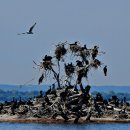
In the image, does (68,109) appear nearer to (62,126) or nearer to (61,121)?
(61,121)

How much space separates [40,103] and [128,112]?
9888 millimetres

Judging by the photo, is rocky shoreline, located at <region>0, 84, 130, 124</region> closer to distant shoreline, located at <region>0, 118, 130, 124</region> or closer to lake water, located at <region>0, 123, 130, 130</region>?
distant shoreline, located at <region>0, 118, 130, 124</region>

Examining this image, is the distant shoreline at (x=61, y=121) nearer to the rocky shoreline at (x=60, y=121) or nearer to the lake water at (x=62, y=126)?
the rocky shoreline at (x=60, y=121)

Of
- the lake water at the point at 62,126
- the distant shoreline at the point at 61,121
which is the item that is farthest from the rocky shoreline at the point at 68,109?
the lake water at the point at 62,126

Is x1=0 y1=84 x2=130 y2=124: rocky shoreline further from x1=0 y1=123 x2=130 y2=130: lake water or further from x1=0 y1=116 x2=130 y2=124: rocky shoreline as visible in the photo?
x1=0 y1=123 x2=130 y2=130: lake water

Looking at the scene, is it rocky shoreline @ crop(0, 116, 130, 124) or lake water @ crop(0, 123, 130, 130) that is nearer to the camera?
lake water @ crop(0, 123, 130, 130)

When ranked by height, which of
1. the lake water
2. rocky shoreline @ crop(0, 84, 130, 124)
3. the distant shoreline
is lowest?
the lake water

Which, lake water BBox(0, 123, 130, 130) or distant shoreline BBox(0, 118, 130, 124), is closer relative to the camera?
lake water BBox(0, 123, 130, 130)

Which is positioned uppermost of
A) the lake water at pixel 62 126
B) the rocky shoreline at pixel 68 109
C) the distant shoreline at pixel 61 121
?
the rocky shoreline at pixel 68 109

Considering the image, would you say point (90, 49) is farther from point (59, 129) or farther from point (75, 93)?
point (59, 129)

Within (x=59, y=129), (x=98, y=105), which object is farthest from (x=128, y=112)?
(x=59, y=129)

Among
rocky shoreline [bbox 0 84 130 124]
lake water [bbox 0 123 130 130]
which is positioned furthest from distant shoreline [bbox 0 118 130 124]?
lake water [bbox 0 123 130 130]

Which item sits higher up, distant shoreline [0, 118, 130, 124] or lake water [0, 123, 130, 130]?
distant shoreline [0, 118, 130, 124]

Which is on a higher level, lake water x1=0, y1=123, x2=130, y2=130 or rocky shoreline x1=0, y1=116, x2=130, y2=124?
rocky shoreline x1=0, y1=116, x2=130, y2=124
